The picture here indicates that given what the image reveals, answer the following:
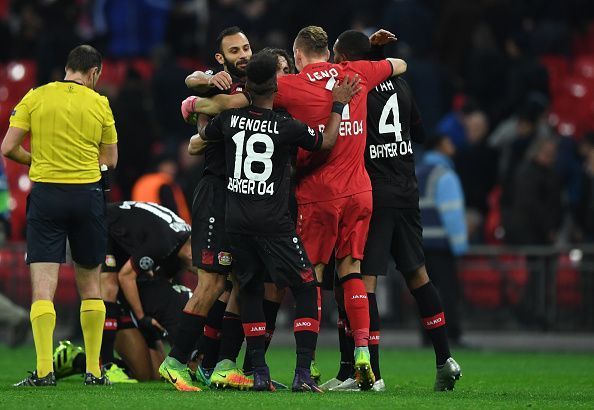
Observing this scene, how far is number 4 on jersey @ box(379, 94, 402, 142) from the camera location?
37.1ft

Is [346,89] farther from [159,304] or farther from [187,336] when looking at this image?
[159,304]

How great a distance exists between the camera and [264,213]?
10523mm

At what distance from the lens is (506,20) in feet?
75.5

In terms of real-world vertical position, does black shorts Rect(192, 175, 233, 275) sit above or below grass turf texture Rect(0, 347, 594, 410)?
above

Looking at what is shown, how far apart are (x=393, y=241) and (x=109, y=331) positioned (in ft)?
8.84

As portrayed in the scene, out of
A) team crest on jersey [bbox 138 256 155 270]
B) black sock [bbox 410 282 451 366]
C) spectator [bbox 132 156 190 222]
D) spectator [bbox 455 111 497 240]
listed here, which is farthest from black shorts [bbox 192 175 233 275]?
spectator [bbox 455 111 497 240]

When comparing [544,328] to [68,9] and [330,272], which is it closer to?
[330,272]

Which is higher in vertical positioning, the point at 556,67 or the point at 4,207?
the point at 556,67

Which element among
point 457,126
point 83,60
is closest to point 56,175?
point 83,60

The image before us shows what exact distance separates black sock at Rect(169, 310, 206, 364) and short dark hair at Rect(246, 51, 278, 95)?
171cm

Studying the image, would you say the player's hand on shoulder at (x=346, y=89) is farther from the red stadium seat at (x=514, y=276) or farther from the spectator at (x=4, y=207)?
the red stadium seat at (x=514, y=276)

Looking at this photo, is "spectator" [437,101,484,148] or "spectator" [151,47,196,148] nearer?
"spectator" [437,101,484,148]

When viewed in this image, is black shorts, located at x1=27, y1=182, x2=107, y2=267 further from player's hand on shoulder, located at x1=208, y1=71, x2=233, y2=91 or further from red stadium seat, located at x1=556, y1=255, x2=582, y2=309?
red stadium seat, located at x1=556, y1=255, x2=582, y2=309

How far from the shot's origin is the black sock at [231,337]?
36.3 ft
